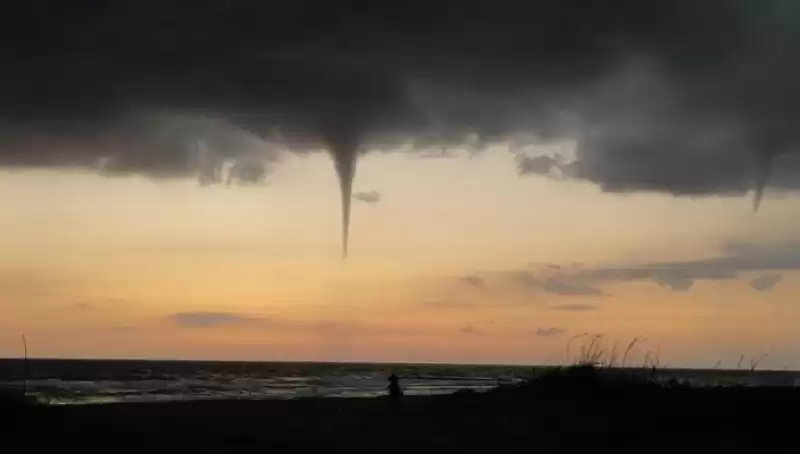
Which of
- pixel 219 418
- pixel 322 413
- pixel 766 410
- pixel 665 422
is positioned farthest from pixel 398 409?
pixel 766 410

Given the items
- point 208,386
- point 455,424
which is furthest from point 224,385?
point 455,424

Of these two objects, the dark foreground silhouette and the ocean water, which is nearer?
the dark foreground silhouette

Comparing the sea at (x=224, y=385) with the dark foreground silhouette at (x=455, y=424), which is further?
the sea at (x=224, y=385)

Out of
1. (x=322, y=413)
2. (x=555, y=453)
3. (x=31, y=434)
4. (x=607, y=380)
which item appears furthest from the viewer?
(x=607, y=380)

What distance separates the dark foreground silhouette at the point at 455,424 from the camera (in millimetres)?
14594

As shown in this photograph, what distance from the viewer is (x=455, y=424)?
56.0 ft

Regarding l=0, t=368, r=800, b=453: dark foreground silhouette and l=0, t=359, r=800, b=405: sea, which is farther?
l=0, t=359, r=800, b=405: sea

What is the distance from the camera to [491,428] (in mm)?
16406

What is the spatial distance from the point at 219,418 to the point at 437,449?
5835 mm

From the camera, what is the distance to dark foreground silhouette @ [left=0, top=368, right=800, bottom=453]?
14.6 metres

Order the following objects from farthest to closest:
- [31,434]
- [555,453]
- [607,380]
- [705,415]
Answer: [607,380] < [705,415] < [31,434] < [555,453]

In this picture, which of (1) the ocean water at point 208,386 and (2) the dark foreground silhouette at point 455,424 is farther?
(1) the ocean water at point 208,386

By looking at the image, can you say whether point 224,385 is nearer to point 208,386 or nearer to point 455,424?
point 208,386

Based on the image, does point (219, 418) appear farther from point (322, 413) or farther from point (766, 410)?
point (766, 410)
